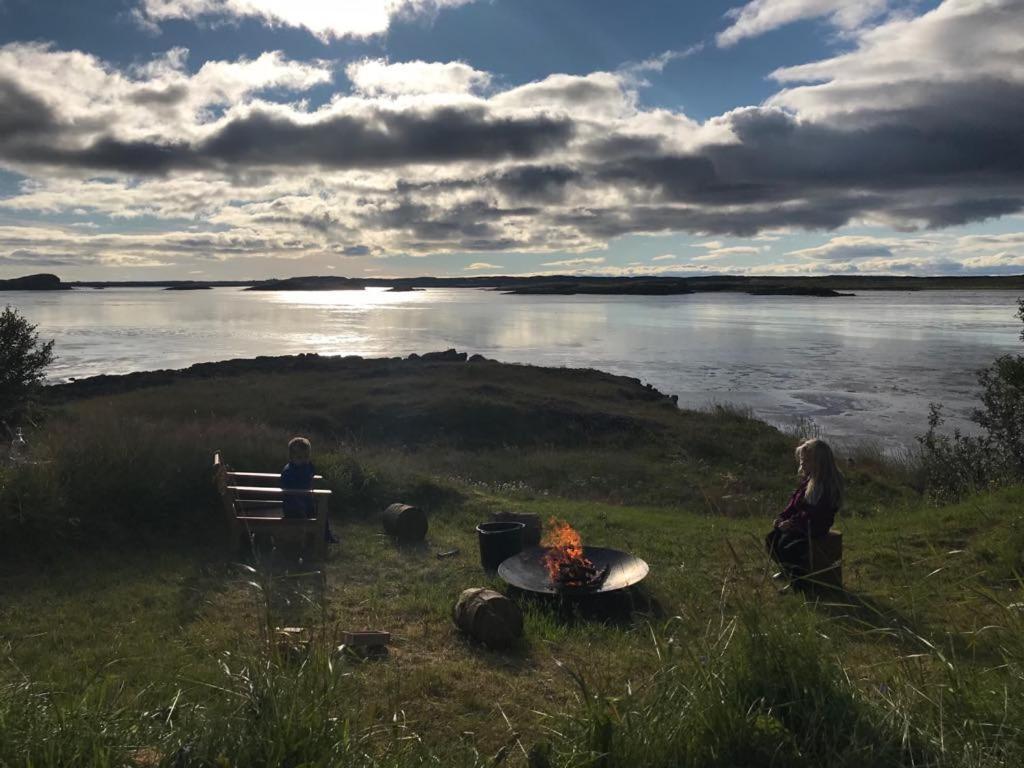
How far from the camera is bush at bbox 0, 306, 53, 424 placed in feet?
52.7

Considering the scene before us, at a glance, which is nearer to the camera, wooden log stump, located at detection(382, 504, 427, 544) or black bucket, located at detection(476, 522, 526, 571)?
black bucket, located at detection(476, 522, 526, 571)

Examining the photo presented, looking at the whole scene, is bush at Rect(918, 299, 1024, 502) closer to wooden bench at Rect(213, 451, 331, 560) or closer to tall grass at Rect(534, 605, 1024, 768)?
wooden bench at Rect(213, 451, 331, 560)

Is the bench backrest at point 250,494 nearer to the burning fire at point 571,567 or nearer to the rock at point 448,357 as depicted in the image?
the burning fire at point 571,567

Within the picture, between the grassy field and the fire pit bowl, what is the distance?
23 centimetres

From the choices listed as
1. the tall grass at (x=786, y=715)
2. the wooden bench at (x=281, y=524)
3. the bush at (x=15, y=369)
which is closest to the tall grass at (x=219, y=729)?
the tall grass at (x=786, y=715)

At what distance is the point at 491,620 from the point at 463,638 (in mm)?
454

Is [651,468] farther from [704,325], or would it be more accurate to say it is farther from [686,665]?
[704,325]

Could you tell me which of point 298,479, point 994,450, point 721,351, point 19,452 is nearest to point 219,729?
point 298,479

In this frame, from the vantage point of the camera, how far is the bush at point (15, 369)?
52.7 feet

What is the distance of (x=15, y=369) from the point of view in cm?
1639

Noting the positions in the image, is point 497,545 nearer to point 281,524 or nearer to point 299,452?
point 281,524

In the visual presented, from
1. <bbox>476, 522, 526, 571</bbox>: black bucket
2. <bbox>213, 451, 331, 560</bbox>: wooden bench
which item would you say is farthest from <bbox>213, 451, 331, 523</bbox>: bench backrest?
<bbox>476, 522, 526, 571</bbox>: black bucket

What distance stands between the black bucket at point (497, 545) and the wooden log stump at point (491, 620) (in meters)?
2.16

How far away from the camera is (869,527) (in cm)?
1195
